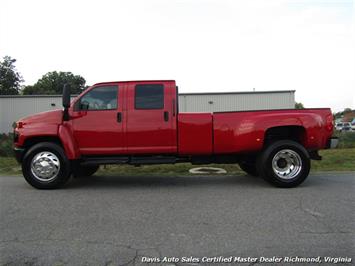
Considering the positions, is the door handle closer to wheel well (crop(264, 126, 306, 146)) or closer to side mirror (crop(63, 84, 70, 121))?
side mirror (crop(63, 84, 70, 121))

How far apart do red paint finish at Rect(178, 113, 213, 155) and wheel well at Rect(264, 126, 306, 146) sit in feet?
4.04

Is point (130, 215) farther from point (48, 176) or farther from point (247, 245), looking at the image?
point (48, 176)

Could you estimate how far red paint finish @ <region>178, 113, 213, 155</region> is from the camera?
724 cm

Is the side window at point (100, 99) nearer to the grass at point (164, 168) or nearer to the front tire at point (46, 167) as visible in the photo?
the front tire at point (46, 167)

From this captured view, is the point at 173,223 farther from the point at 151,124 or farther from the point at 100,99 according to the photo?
the point at 100,99

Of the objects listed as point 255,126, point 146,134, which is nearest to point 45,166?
point 146,134

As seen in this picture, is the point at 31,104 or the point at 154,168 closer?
the point at 154,168

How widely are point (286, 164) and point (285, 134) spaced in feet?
2.28

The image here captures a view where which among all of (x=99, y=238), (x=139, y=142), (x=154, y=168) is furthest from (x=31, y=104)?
(x=99, y=238)

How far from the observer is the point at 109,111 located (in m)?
7.26

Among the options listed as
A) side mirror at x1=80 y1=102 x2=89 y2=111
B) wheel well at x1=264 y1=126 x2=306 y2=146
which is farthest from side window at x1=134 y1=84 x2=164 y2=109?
wheel well at x1=264 y1=126 x2=306 y2=146

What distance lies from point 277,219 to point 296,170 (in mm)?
2523

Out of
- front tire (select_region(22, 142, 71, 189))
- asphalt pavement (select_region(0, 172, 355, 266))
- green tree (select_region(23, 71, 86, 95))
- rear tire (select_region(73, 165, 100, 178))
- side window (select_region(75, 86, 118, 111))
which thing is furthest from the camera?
green tree (select_region(23, 71, 86, 95))

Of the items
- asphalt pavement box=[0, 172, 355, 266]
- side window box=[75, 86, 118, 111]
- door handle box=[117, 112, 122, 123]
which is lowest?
asphalt pavement box=[0, 172, 355, 266]
